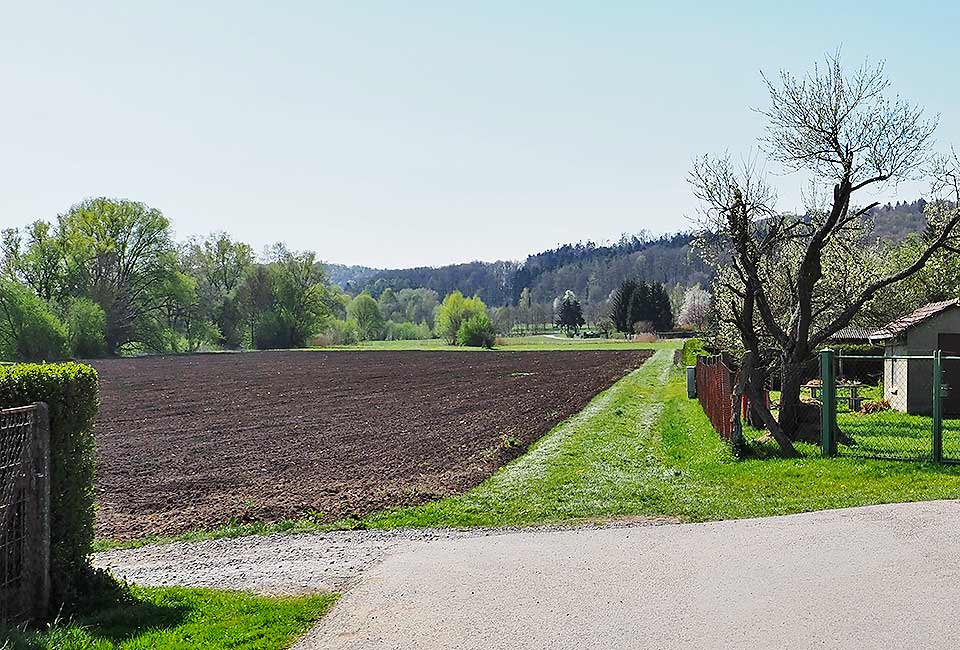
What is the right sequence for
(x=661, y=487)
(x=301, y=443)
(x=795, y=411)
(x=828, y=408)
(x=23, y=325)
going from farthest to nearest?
1. (x=23, y=325)
2. (x=301, y=443)
3. (x=795, y=411)
4. (x=828, y=408)
5. (x=661, y=487)

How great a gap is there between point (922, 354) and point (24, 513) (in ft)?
71.9

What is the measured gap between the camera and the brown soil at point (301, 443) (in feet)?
41.8

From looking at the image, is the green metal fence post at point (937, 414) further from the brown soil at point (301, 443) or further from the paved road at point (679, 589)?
the brown soil at point (301, 443)

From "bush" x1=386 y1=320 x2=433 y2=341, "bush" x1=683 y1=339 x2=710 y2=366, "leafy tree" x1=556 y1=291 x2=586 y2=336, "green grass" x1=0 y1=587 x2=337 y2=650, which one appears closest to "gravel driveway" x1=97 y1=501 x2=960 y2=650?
"green grass" x1=0 y1=587 x2=337 y2=650

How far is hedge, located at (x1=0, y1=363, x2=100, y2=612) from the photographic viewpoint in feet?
23.7

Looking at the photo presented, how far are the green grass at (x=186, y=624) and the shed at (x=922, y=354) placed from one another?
1882 cm

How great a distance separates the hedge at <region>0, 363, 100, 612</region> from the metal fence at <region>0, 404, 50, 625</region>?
20 centimetres

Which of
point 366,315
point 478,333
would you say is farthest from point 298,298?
point 366,315

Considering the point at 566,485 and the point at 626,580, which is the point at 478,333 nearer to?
the point at 566,485

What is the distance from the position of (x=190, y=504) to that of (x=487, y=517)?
4.80m

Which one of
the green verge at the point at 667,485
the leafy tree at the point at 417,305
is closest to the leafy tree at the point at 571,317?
the leafy tree at the point at 417,305

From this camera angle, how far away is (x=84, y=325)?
76062 mm

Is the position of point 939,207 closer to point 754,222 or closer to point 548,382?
point 754,222

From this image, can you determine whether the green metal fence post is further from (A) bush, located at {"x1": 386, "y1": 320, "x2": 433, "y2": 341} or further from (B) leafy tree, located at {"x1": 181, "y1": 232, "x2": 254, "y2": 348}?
(A) bush, located at {"x1": 386, "y1": 320, "x2": 433, "y2": 341}
